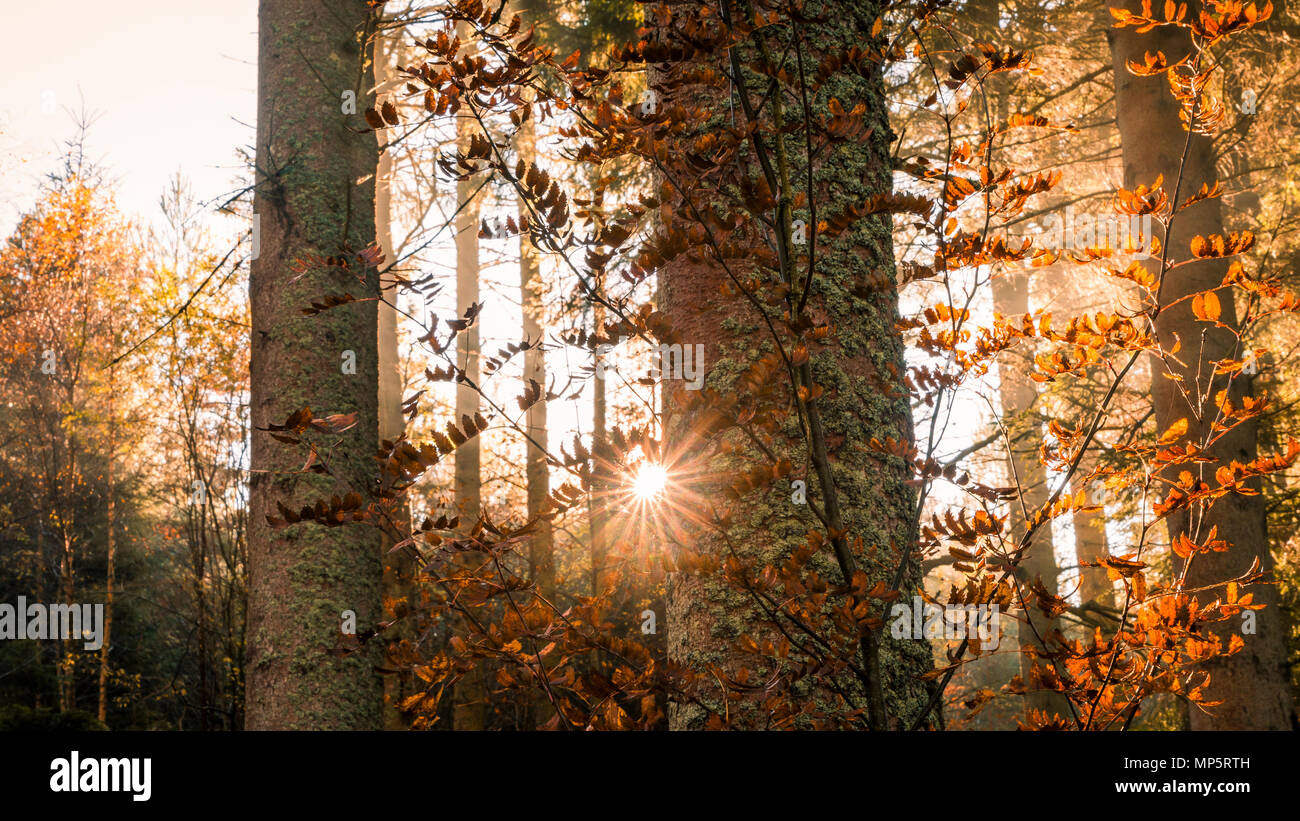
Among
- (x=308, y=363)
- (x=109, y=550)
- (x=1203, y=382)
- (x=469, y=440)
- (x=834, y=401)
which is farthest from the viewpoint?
(x=109, y=550)

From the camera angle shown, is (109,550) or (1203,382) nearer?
(1203,382)

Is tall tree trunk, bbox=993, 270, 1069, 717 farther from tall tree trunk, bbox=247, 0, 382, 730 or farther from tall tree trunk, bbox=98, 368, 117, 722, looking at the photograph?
tall tree trunk, bbox=98, 368, 117, 722

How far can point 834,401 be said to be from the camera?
1724 mm

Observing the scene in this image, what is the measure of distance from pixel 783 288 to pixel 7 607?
15.5 metres

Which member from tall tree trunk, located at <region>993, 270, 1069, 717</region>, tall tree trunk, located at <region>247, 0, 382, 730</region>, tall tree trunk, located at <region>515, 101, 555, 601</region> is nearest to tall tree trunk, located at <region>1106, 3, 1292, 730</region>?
tall tree trunk, located at <region>993, 270, 1069, 717</region>

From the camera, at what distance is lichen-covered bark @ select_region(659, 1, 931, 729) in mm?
1639

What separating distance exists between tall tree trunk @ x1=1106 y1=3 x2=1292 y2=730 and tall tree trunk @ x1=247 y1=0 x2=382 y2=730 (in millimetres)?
3689

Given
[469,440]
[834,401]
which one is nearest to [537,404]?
[469,440]

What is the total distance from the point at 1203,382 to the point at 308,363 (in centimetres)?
417

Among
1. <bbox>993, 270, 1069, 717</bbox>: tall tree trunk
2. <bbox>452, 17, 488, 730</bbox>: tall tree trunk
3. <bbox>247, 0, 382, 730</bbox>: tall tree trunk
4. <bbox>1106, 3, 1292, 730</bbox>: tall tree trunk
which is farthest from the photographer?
<bbox>452, 17, 488, 730</bbox>: tall tree trunk

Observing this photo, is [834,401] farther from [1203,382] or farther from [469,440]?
[469,440]

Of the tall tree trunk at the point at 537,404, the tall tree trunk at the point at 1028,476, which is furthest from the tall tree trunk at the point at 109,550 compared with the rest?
the tall tree trunk at the point at 1028,476

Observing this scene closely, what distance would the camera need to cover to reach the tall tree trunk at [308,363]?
2.97 meters
